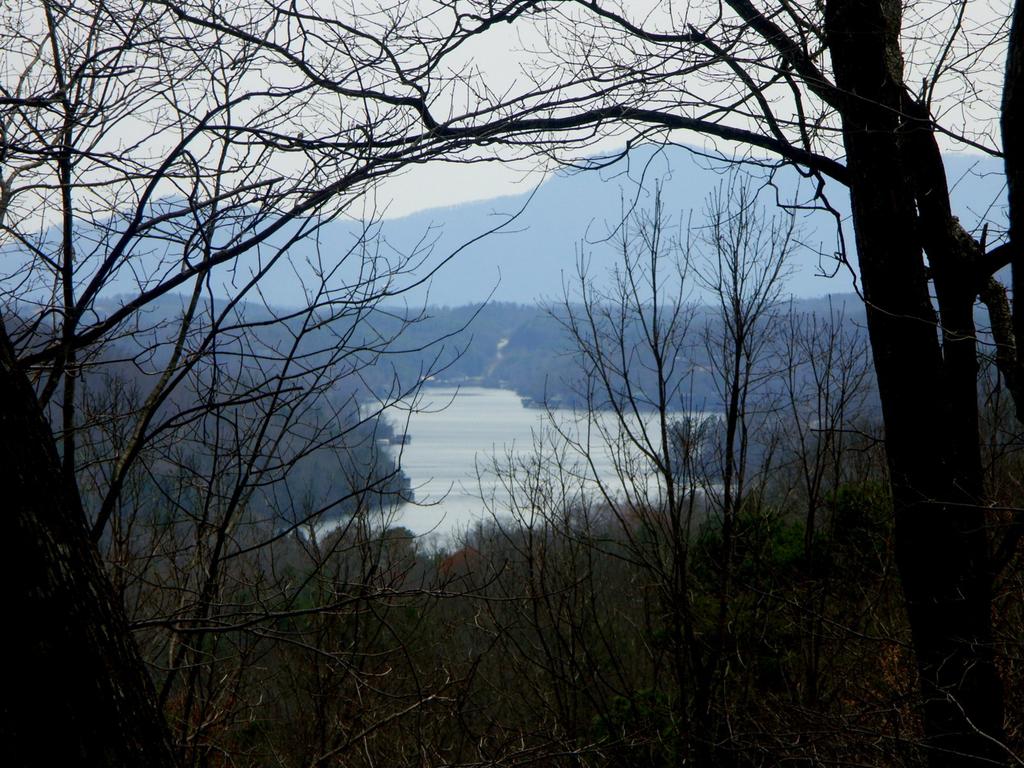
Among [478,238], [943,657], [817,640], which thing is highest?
[478,238]

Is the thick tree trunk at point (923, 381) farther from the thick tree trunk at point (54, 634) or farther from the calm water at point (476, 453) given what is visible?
Result: the thick tree trunk at point (54, 634)

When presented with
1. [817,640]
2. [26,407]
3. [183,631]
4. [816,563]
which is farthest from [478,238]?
[816,563]

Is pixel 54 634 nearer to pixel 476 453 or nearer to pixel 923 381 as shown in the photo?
pixel 923 381

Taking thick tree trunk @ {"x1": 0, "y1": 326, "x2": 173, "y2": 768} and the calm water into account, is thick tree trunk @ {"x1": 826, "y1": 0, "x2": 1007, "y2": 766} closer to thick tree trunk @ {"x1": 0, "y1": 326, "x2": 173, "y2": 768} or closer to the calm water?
the calm water

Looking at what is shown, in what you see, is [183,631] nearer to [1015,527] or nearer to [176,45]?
[176,45]

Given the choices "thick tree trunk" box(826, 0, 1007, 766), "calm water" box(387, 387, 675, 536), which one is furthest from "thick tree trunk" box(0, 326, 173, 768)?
"thick tree trunk" box(826, 0, 1007, 766)

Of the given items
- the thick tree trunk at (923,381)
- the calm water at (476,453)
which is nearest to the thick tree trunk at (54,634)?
the calm water at (476,453)

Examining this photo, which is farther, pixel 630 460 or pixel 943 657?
pixel 630 460

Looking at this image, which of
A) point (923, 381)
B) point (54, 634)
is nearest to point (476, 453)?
point (923, 381)
